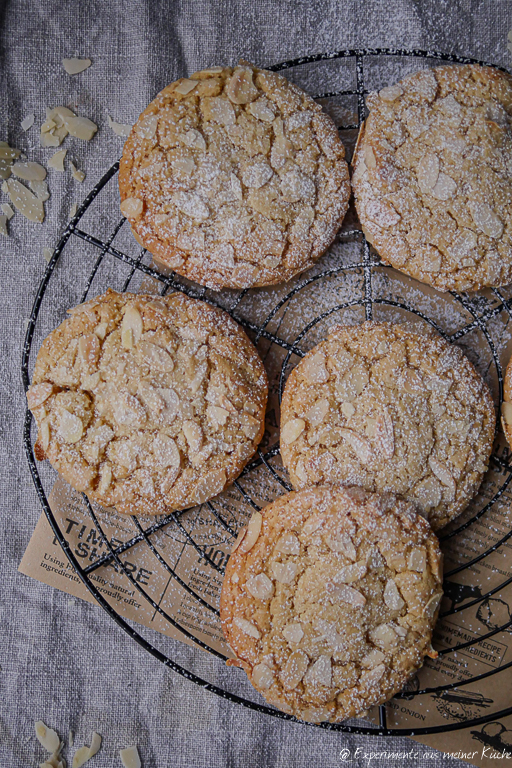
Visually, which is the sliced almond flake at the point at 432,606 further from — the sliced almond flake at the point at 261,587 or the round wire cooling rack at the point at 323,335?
the sliced almond flake at the point at 261,587

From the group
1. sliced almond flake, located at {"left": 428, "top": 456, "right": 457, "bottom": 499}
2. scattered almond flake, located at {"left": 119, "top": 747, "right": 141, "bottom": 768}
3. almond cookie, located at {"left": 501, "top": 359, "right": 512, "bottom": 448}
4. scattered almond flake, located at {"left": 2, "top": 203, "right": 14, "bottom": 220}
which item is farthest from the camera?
scattered almond flake, located at {"left": 2, "top": 203, "right": 14, "bottom": 220}

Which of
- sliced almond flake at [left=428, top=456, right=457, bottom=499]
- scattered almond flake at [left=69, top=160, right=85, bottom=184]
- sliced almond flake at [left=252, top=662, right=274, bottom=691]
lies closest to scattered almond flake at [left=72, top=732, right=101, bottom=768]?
sliced almond flake at [left=252, top=662, right=274, bottom=691]

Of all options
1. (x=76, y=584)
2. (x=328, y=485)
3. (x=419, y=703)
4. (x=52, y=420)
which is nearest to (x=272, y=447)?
(x=328, y=485)

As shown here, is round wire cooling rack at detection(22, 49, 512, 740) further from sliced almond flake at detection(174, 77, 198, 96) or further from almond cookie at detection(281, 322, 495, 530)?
sliced almond flake at detection(174, 77, 198, 96)

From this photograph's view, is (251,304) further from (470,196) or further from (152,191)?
(470,196)

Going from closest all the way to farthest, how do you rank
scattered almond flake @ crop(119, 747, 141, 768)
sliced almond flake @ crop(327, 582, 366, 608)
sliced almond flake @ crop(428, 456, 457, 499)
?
sliced almond flake @ crop(327, 582, 366, 608) < sliced almond flake @ crop(428, 456, 457, 499) < scattered almond flake @ crop(119, 747, 141, 768)

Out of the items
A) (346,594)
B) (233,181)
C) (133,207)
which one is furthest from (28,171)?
(346,594)

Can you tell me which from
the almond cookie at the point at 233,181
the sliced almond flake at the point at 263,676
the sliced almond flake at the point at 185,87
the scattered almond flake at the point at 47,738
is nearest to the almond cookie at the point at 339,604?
the sliced almond flake at the point at 263,676

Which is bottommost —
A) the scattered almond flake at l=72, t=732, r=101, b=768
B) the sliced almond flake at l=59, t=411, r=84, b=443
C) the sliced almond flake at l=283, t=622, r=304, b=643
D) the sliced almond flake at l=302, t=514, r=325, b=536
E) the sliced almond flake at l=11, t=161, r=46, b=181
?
the scattered almond flake at l=72, t=732, r=101, b=768
